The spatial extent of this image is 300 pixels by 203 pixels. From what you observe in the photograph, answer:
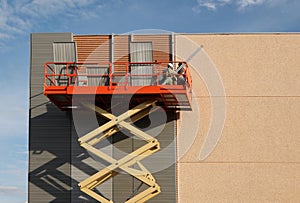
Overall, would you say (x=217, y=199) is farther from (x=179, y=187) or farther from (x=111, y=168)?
(x=111, y=168)

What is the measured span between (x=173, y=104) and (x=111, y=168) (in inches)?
161

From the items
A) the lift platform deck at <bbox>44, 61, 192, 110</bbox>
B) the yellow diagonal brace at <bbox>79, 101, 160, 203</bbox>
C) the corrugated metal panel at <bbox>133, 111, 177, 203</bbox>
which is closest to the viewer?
the lift platform deck at <bbox>44, 61, 192, 110</bbox>

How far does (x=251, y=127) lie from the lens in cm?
2234

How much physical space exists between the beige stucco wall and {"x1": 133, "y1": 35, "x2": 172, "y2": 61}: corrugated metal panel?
1301 mm

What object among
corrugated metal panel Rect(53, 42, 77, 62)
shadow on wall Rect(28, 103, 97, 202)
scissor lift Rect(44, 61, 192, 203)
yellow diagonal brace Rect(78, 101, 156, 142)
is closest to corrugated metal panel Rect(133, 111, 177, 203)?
scissor lift Rect(44, 61, 192, 203)

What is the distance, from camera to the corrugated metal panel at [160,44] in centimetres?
2302

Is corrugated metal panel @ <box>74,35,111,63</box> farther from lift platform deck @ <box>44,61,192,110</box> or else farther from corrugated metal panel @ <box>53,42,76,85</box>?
corrugated metal panel @ <box>53,42,76,85</box>

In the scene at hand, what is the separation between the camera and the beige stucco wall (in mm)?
21844

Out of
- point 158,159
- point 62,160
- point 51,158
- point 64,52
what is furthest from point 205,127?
point 64,52

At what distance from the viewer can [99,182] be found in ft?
67.1

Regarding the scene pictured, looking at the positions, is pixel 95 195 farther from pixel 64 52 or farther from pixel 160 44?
pixel 160 44

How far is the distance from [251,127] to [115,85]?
660 centimetres

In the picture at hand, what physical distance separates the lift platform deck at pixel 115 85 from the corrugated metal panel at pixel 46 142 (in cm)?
98

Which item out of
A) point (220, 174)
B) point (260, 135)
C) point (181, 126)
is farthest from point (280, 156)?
point (181, 126)
